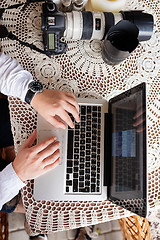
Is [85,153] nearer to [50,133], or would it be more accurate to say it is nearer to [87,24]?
[50,133]

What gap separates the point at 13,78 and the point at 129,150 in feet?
1.45

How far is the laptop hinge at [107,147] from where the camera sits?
2.67 ft

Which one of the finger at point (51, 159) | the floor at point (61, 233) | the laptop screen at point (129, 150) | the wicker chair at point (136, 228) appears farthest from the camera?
the floor at point (61, 233)

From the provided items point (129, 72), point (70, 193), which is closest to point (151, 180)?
point (70, 193)

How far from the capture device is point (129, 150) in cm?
73

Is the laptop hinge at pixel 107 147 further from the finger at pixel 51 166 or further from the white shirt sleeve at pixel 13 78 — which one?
the white shirt sleeve at pixel 13 78

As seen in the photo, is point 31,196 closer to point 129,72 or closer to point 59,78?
point 59,78

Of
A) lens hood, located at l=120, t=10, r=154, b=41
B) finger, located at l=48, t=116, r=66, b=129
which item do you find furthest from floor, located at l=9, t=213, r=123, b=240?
lens hood, located at l=120, t=10, r=154, b=41

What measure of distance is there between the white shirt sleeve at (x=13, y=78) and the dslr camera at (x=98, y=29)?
12 centimetres

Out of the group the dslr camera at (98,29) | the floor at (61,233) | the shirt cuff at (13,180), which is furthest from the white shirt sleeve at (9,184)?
the floor at (61,233)

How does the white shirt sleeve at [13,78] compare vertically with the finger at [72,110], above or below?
above

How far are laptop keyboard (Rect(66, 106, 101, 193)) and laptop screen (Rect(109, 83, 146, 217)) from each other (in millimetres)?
56

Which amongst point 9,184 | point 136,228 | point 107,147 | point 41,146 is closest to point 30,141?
point 41,146

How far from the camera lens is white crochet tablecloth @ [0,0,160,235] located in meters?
0.82
